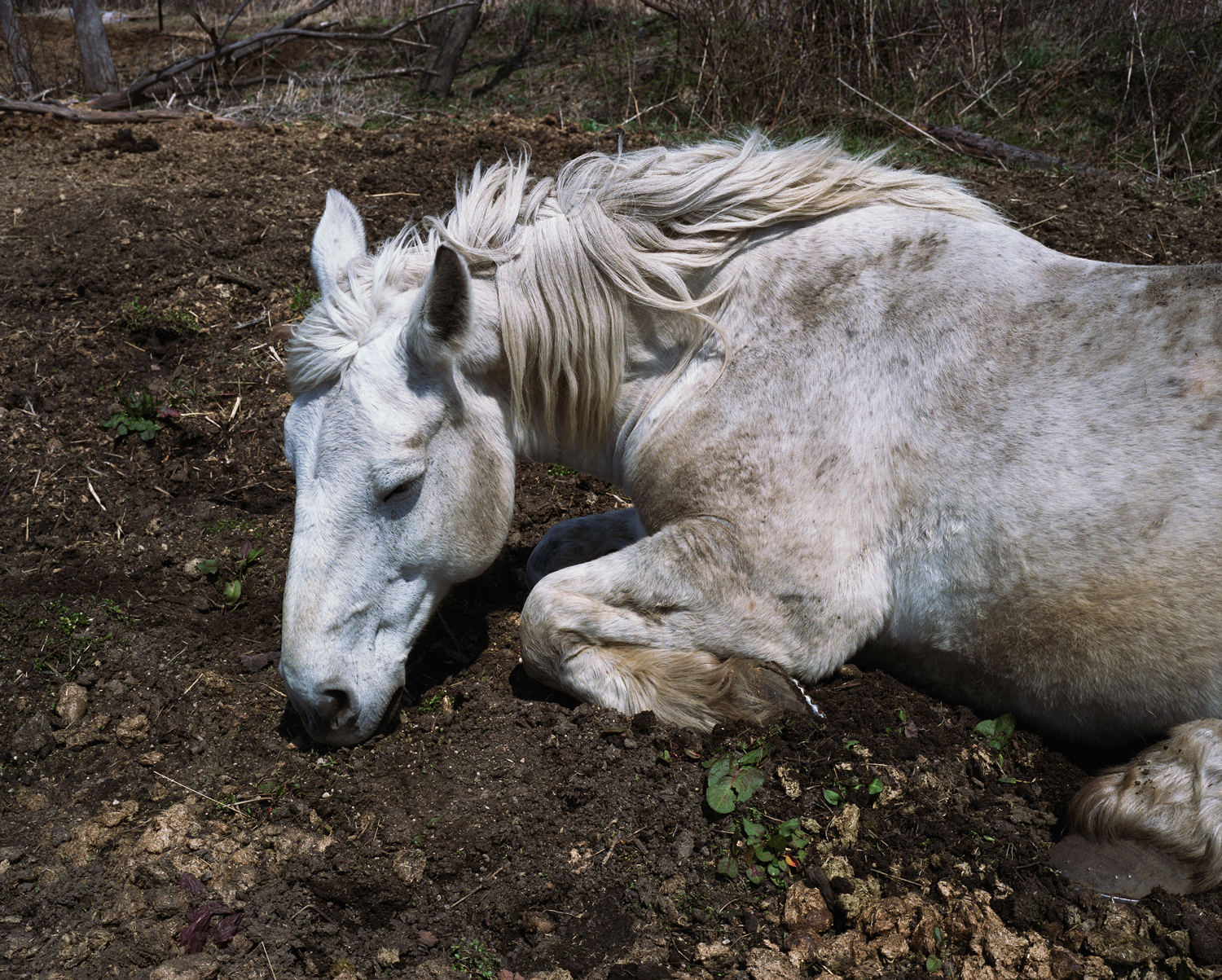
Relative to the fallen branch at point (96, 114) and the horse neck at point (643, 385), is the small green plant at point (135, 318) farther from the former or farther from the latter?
the fallen branch at point (96, 114)

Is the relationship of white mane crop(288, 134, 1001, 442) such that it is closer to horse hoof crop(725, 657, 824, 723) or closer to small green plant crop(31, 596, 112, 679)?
horse hoof crop(725, 657, 824, 723)

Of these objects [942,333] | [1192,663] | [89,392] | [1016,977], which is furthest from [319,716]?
[89,392]

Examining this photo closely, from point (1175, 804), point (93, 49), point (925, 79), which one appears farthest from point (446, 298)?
point (93, 49)

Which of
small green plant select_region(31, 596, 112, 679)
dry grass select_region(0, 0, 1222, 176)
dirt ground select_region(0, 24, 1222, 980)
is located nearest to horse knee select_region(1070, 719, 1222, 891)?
dirt ground select_region(0, 24, 1222, 980)

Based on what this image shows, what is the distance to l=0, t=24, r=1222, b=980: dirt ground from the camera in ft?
6.58

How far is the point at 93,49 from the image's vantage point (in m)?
8.89

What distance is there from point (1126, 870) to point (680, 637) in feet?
4.17

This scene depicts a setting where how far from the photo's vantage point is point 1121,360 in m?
2.34

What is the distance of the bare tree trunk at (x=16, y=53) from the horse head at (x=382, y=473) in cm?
899

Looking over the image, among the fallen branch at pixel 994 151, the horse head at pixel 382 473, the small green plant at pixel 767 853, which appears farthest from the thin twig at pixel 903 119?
the small green plant at pixel 767 853

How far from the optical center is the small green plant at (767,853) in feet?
7.11

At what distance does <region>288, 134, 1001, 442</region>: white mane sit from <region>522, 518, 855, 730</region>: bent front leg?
0.57 m

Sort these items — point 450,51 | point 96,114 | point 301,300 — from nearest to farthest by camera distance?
point 301,300 → point 96,114 → point 450,51

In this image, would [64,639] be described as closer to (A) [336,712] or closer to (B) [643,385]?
(A) [336,712]
